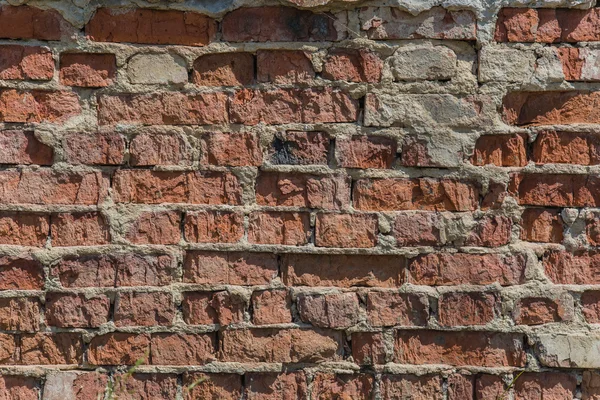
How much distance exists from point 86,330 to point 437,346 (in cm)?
88

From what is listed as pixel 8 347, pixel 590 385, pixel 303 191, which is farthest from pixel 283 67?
pixel 590 385

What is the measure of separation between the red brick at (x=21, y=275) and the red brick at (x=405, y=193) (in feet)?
2.64

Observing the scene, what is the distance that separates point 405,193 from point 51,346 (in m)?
0.96

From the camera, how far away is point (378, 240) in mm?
1642

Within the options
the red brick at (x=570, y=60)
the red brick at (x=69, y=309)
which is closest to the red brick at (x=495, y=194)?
the red brick at (x=570, y=60)

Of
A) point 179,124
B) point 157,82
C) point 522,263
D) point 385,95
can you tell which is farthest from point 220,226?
point 522,263

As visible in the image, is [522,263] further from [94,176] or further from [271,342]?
[94,176]

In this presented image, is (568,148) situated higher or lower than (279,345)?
higher

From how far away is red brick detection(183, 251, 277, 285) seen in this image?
5.37 feet

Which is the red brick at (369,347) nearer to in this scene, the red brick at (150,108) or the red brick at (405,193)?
the red brick at (405,193)

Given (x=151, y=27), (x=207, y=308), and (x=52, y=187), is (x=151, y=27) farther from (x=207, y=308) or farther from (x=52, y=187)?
(x=207, y=308)

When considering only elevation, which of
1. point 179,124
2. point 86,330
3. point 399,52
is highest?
point 399,52

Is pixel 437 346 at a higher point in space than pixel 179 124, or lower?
lower

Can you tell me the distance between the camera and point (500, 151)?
1648 mm
